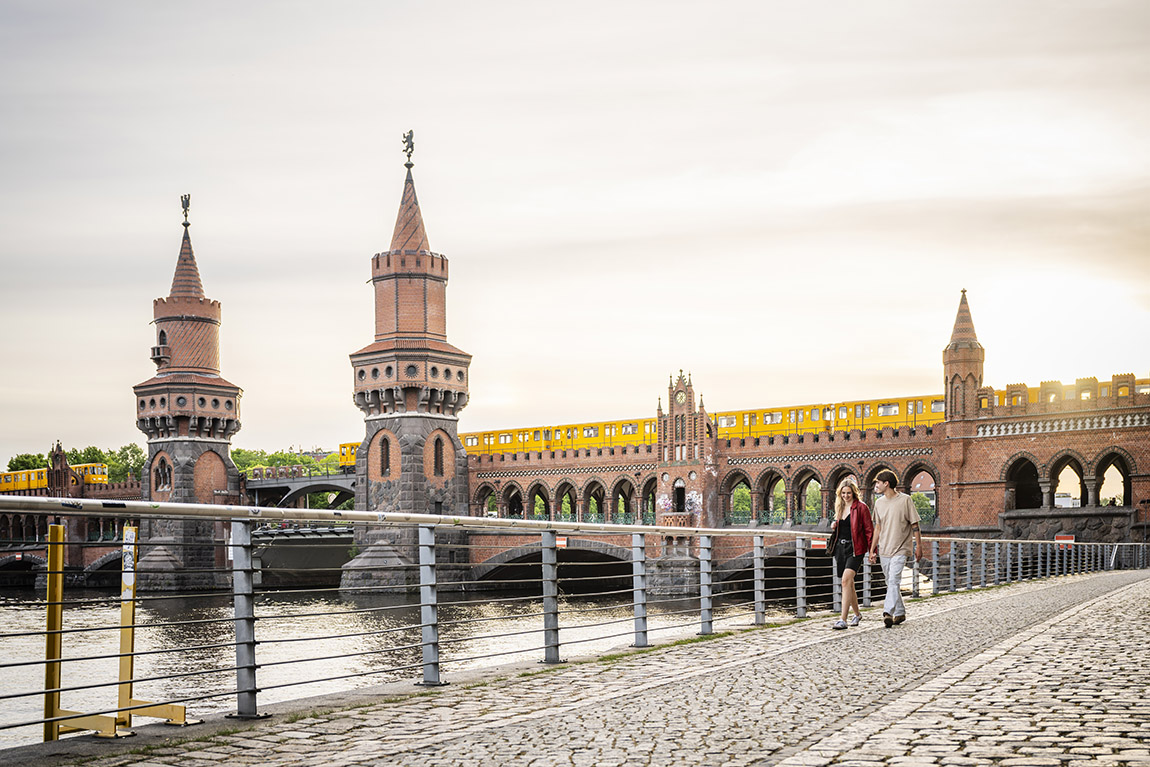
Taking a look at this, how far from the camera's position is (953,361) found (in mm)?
41188

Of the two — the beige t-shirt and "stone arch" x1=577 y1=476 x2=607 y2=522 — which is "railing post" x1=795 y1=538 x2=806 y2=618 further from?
"stone arch" x1=577 y1=476 x2=607 y2=522

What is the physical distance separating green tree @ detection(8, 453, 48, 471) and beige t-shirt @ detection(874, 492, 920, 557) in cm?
9323

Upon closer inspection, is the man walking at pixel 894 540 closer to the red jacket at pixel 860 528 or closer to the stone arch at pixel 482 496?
the red jacket at pixel 860 528

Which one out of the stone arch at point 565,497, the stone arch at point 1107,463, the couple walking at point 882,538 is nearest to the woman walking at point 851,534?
the couple walking at point 882,538

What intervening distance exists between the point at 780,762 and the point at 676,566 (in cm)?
3726

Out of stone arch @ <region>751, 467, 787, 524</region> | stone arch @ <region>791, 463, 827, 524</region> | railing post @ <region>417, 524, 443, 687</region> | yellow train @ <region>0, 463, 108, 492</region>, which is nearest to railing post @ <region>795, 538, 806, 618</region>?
railing post @ <region>417, 524, 443, 687</region>

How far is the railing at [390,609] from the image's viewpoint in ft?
18.5

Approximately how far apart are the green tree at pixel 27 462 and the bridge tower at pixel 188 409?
42.6 m

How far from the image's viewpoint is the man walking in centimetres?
1034

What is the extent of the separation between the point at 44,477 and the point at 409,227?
37.0 meters

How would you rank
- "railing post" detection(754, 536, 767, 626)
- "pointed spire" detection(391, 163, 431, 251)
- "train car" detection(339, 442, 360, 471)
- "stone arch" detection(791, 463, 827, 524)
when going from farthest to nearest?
"train car" detection(339, 442, 360, 471), "pointed spire" detection(391, 163, 431, 251), "stone arch" detection(791, 463, 827, 524), "railing post" detection(754, 536, 767, 626)

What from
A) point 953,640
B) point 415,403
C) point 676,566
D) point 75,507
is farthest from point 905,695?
point 415,403

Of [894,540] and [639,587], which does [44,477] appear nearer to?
[894,540]

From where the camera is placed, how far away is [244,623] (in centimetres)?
568
